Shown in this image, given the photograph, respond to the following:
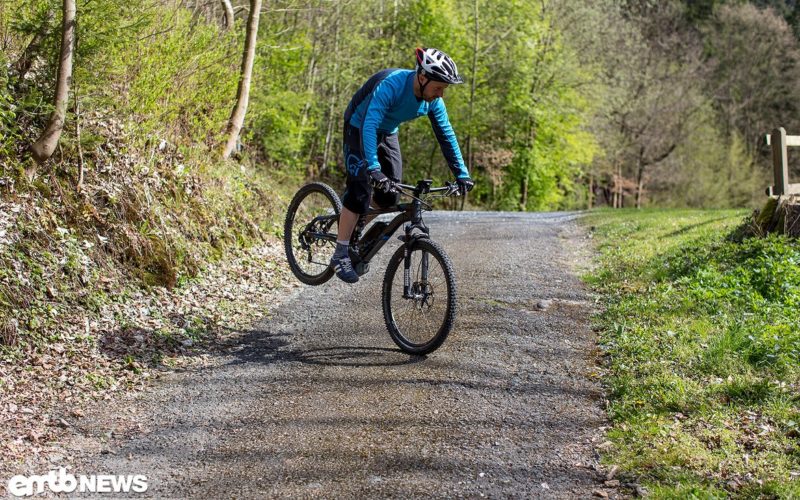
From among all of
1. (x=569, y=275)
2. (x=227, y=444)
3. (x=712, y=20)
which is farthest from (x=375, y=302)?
(x=712, y=20)

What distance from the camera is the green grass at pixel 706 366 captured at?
14.8 feet

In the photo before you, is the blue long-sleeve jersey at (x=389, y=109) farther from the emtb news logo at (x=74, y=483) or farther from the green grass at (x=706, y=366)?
the emtb news logo at (x=74, y=483)

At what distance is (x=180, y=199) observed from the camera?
919 centimetres

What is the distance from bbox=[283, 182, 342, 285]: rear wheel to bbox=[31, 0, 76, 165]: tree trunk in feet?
8.39

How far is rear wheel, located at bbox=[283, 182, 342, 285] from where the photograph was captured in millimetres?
7965

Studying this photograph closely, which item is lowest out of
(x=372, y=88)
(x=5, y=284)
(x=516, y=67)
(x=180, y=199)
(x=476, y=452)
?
(x=476, y=452)

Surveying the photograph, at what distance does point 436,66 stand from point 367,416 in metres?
2.69

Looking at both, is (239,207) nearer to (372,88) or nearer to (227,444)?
(372,88)

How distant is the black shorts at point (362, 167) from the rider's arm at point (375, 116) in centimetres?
35

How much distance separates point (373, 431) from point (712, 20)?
50.6 meters

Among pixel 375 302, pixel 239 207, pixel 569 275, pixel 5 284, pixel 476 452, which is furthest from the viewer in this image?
pixel 239 207

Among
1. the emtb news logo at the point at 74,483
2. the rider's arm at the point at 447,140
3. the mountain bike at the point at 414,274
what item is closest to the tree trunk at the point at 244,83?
the mountain bike at the point at 414,274

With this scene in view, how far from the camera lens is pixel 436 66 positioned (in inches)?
233

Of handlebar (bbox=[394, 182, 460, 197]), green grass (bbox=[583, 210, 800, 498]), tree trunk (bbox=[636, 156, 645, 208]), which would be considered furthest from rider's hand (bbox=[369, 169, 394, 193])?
tree trunk (bbox=[636, 156, 645, 208])
